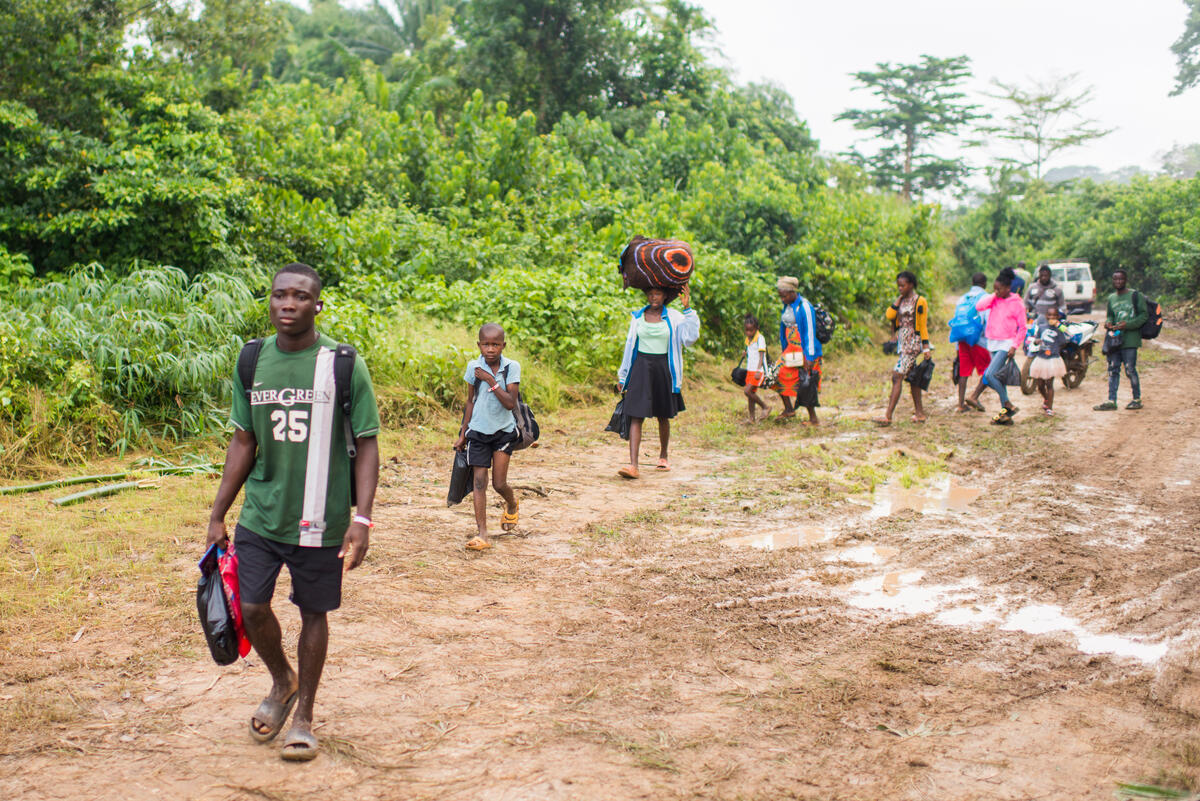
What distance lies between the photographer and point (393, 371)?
1045 cm

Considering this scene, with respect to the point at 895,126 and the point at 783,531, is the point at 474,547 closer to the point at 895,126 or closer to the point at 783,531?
the point at 783,531

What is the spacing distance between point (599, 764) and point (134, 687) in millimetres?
2080

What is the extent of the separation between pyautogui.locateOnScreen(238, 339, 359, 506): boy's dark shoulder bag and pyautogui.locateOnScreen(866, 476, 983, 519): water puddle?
15.5 ft

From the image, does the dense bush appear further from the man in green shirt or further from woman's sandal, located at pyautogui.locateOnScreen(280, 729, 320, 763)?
woman's sandal, located at pyautogui.locateOnScreen(280, 729, 320, 763)

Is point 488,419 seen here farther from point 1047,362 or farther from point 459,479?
point 1047,362

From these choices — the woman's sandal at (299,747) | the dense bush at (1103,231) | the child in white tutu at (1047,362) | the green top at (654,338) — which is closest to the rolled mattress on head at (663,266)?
the green top at (654,338)

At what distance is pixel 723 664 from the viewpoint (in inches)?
173

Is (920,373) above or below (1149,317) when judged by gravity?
below

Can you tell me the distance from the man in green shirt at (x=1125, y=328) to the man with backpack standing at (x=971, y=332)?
1.54 m

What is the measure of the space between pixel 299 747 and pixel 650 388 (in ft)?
17.8

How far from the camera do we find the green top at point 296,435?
3.46 metres

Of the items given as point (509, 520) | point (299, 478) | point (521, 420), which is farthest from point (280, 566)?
point (509, 520)

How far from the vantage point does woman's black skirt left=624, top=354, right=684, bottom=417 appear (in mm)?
8492

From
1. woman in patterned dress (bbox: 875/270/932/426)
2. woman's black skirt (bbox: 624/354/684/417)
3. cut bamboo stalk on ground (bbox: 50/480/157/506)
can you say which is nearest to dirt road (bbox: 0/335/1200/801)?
woman's black skirt (bbox: 624/354/684/417)
